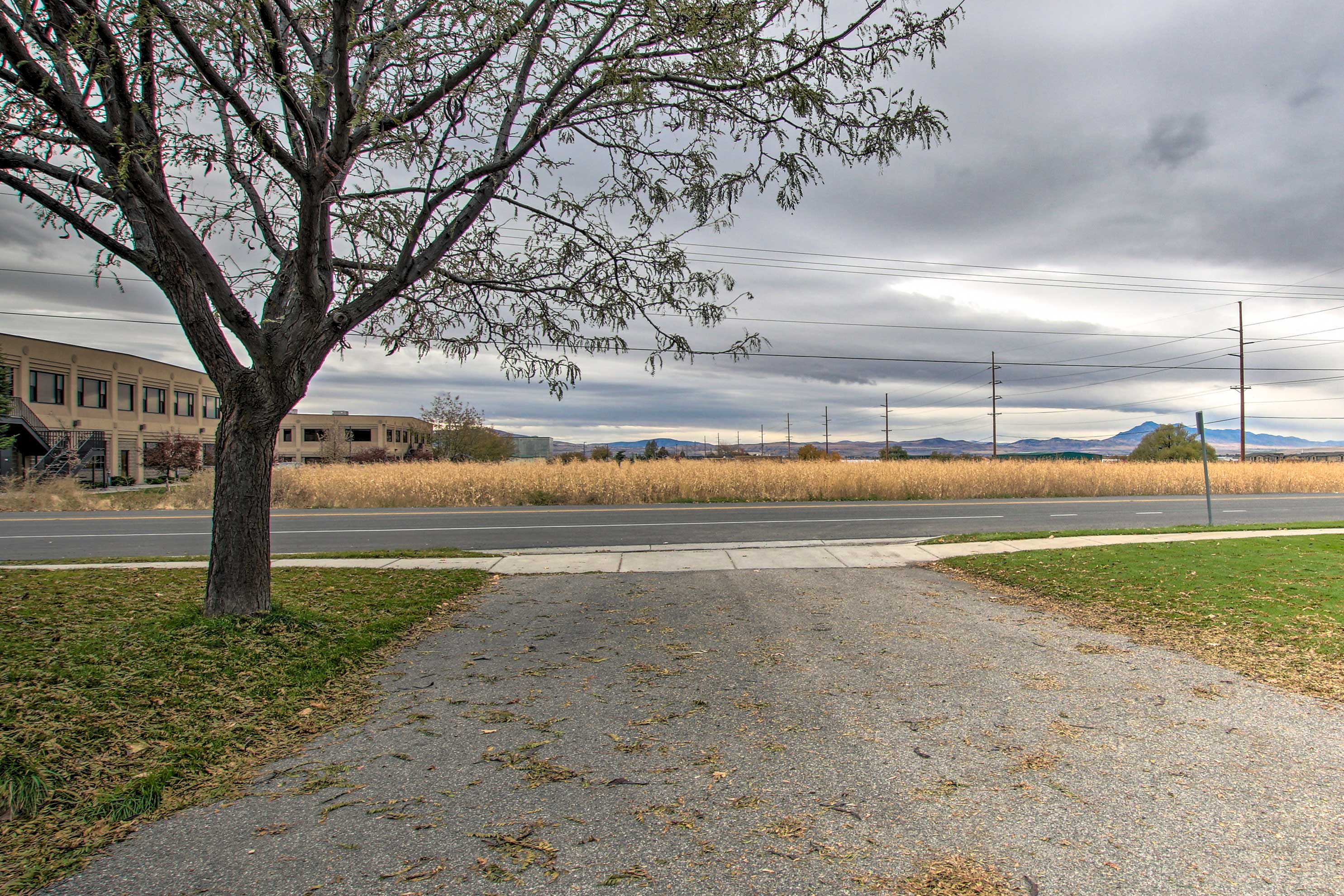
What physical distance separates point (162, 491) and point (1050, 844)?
3334 cm

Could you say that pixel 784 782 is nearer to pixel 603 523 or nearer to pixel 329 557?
pixel 329 557

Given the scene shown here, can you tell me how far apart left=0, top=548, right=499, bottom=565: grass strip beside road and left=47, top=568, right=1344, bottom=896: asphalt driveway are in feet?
19.0

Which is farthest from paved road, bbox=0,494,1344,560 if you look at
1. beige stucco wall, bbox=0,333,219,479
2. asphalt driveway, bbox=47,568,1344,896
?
beige stucco wall, bbox=0,333,219,479

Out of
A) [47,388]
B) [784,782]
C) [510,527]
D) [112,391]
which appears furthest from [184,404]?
[784,782]

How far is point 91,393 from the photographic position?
44.9m

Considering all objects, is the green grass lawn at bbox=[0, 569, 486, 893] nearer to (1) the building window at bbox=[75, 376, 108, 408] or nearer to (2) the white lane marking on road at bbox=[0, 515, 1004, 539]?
(2) the white lane marking on road at bbox=[0, 515, 1004, 539]

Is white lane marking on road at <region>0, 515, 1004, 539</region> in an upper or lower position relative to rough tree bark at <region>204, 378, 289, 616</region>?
lower

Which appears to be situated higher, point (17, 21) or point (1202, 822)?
point (17, 21)

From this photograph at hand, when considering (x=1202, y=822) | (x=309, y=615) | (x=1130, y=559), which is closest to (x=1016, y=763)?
(x=1202, y=822)

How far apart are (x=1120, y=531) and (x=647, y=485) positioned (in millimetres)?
14776

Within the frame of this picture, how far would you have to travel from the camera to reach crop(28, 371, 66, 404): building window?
133 ft

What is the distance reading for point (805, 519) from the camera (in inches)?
713

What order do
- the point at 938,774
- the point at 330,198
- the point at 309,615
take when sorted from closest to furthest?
the point at 938,774
the point at 330,198
the point at 309,615

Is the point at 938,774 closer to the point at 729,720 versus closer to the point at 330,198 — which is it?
the point at 729,720
